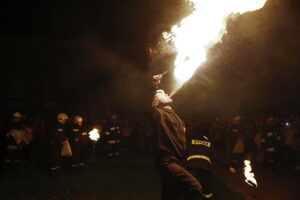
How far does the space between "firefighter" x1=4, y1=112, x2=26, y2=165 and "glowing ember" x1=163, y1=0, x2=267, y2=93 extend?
668 centimetres

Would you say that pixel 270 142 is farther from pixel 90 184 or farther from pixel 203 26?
pixel 203 26

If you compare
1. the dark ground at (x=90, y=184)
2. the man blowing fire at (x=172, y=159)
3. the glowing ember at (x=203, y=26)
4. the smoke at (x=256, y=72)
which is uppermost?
the smoke at (x=256, y=72)

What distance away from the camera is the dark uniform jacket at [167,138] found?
4.85 m

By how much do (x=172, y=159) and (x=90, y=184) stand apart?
520 cm

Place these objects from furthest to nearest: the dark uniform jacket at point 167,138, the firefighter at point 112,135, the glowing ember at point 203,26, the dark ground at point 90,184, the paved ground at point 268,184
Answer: the firefighter at point 112,135, the paved ground at point 268,184, the dark ground at point 90,184, the glowing ember at point 203,26, the dark uniform jacket at point 167,138

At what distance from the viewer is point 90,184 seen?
31.2 ft

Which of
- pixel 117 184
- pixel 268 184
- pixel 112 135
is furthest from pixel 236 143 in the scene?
pixel 112 135

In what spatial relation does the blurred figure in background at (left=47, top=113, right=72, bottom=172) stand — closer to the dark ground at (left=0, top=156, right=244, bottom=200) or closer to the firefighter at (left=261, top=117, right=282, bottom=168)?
the dark ground at (left=0, top=156, right=244, bottom=200)

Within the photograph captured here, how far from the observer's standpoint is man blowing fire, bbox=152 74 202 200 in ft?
15.4

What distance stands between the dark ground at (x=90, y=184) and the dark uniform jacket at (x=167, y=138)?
11.6 ft

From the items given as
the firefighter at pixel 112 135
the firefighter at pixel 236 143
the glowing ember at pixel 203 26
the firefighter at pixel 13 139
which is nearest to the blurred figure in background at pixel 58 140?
the firefighter at pixel 13 139

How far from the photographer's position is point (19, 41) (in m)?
20.7

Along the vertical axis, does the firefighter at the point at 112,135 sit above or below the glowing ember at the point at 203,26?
below

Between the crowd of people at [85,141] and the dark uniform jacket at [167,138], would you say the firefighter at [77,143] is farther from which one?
the dark uniform jacket at [167,138]
